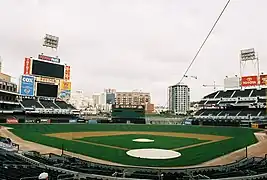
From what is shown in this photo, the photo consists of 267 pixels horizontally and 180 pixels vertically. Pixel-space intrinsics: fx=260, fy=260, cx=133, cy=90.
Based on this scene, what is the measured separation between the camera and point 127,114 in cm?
5981

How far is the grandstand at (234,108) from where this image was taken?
52.2m

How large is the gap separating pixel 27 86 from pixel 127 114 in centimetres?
2232

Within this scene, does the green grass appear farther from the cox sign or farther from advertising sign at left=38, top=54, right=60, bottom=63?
advertising sign at left=38, top=54, right=60, bottom=63

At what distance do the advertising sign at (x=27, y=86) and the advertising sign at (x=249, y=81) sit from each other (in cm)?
4954

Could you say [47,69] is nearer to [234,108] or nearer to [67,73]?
[67,73]

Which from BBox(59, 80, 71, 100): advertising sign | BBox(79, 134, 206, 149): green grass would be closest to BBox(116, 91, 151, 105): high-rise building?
BBox(59, 80, 71, 100): advertising sign

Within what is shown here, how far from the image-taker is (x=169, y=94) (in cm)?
17612

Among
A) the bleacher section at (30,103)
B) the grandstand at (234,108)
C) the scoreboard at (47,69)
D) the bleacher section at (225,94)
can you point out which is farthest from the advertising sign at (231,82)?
the bleacher section at (30,103)

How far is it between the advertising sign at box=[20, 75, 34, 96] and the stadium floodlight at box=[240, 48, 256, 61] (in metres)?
51.3

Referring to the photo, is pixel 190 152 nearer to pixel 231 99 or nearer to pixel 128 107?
pixel 128 107

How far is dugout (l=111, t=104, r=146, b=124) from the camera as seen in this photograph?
59.5 m

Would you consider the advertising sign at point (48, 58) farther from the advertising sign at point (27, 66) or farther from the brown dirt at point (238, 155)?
the brown dirt at point (238, 155)

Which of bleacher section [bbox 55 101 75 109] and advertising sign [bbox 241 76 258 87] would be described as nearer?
bleacher section [bbox 55 101 75 109]

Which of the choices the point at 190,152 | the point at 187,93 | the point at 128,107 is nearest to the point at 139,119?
the point at 128,107
